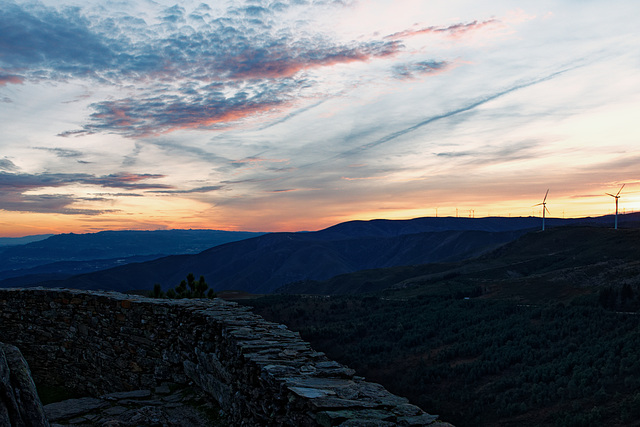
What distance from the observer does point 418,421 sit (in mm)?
3787

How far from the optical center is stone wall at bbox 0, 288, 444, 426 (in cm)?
437

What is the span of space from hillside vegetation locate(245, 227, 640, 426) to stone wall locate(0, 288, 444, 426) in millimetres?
17628

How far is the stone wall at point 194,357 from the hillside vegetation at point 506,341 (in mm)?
17628

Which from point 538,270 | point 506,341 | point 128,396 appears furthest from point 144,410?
point 538,270

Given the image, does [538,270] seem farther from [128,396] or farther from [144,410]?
[144,410]

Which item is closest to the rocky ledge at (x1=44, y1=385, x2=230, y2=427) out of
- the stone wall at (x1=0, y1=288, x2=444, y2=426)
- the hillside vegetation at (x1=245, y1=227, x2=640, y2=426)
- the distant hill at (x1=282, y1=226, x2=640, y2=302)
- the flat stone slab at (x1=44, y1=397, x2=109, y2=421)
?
the flat stone slab at (x1=44, y1=397, x2=109, y2=421)

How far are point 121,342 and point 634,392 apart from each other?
72.3 feet

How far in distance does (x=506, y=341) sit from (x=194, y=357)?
3097 centimetres

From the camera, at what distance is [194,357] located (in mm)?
A: 7496

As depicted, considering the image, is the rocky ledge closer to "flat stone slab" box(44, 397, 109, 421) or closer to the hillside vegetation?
"flat stone slab" box(44, 397, 109, 421)

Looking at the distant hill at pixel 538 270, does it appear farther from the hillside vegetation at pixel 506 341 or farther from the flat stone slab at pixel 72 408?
the flat stone slab at pixel 72 408

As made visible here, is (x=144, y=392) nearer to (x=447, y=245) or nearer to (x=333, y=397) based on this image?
(x=333, y=397)

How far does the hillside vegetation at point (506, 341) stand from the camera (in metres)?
21.2

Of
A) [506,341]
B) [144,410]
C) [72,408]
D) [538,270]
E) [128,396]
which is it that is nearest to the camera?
[144,410]
